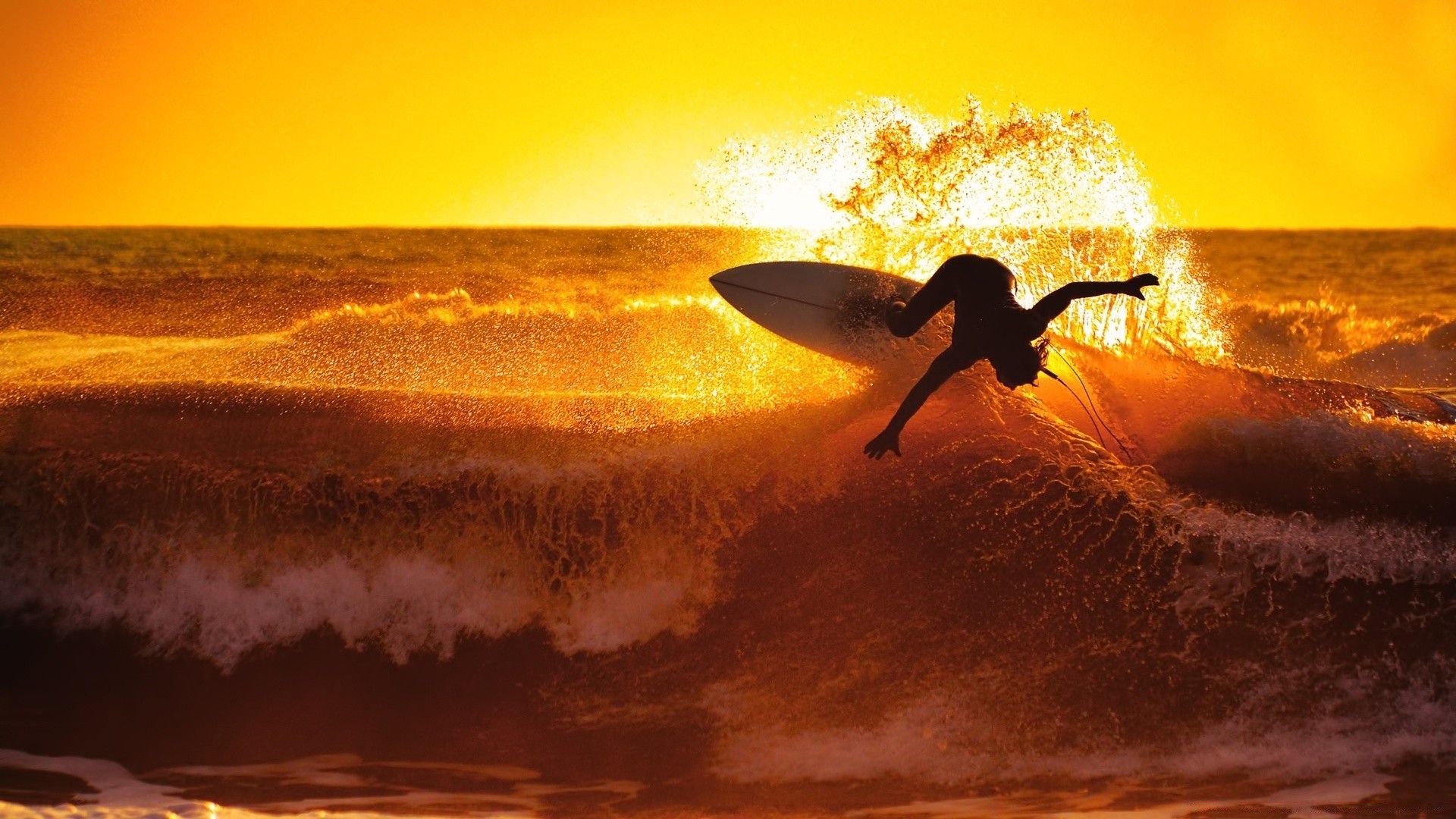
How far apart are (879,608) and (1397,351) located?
10513mm

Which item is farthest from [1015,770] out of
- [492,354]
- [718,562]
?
[492,354]

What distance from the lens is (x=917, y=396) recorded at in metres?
4.91

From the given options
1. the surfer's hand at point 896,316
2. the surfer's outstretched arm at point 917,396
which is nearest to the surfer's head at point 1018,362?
the surfer's outstretched arm at point 917,396

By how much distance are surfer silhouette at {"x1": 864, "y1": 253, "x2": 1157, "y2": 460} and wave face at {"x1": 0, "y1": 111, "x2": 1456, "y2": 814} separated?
0.66m

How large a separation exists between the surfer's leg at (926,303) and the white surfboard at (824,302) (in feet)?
2.54

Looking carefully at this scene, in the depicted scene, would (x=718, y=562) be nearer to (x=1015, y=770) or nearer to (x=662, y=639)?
(x=662, y=639)

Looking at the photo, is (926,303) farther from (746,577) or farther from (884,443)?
(746,577)

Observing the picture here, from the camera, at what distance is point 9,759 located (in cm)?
473

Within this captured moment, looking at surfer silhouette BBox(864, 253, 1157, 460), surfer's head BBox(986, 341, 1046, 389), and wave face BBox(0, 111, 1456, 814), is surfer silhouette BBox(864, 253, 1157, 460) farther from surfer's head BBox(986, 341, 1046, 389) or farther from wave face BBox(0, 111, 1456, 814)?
wave face BBox(0, 111, 1456, 814)

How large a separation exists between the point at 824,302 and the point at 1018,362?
203 cm

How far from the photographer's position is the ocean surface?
4.55 m

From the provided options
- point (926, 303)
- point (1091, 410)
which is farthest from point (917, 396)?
point (1091, 410)

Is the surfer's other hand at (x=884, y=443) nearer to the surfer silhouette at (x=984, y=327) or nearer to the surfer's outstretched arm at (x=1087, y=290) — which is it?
the surfer silhouette at (x=984, y=327)

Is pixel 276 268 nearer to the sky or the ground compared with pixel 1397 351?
nearer to the sky
